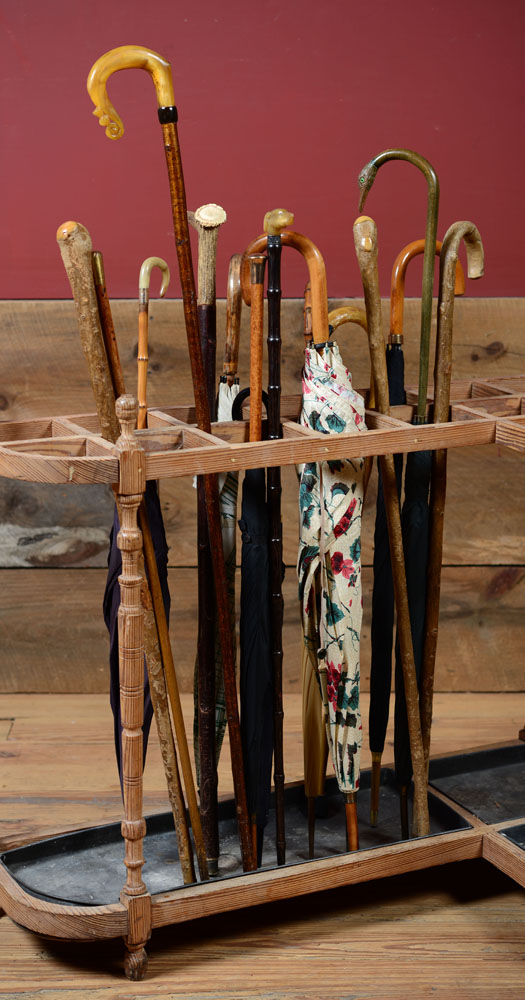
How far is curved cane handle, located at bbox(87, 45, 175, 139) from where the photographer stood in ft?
4.87

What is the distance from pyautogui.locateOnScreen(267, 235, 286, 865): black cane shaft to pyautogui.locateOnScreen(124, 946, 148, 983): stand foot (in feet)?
0.87

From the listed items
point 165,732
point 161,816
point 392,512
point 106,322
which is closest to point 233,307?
point 106,322

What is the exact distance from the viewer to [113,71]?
4.93 feet

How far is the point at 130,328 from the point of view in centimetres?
255

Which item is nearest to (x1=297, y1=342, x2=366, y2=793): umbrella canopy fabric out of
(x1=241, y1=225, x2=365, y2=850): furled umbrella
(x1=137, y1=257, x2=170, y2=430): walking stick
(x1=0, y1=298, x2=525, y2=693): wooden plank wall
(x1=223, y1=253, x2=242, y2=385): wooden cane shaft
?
(x1=241, y1=225, x2=365, y2=850): furled umbrella

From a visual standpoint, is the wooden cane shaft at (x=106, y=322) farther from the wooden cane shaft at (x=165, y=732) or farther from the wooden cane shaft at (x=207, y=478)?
the wooden cane shaft at (x=165, y=732)

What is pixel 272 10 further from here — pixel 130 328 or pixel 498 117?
pixel 130 328

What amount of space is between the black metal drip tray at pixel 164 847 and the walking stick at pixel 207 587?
95 mm

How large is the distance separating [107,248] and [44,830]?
1282 mm

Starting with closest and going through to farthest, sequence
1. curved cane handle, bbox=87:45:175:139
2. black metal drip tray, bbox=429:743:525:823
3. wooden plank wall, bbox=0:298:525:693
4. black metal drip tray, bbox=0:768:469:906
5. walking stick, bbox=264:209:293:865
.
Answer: curved cane handle, bbox=87:45:175:139
walking stick, bbox=264:209:293:865
black metal drip tray, bbox=0:768:469:906
black metal drip tray, bbox=429:743:525:823
wooden plank wall, bbox=0:298:525:693

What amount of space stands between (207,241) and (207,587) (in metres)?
0.52

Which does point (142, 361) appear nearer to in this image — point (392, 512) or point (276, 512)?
point (276, 512)

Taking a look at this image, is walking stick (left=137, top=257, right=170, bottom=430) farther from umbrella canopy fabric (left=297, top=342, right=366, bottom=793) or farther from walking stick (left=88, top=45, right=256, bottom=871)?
umbrella canopy fabric (left=297, top=342, right=366, bottom=793)

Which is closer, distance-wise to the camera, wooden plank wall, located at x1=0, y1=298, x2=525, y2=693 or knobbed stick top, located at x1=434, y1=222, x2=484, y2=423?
knobbed stick top, located at x1=434, y1=222, x2=484, y2=423
